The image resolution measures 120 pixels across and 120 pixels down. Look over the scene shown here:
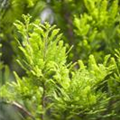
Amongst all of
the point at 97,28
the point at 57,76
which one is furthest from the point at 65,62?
the point at 97,28

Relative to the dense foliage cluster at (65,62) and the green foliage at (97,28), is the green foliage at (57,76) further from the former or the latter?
the green foliage at (97,28)

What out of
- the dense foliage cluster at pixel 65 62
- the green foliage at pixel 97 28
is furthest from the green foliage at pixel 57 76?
the green foliage at pixel 97 28

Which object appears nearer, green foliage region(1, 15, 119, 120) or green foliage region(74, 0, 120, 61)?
green foliage region(1, 15, 119, 120)

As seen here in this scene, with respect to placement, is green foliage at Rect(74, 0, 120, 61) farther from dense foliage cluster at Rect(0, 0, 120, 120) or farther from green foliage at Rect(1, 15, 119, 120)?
green foliage at Rect(1, 15, 119, 120)

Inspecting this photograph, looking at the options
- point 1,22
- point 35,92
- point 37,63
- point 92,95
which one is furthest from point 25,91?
point 1,22

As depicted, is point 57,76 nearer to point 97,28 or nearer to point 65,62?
point 65,62

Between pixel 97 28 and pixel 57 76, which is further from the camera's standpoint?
pixel 97 28

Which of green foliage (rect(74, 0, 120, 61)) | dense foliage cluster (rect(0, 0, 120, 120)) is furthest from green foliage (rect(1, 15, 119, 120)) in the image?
green foliage (rect(74, 0, 120, 61))

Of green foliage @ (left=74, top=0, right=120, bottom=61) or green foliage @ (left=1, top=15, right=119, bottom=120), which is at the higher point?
green foliage @ (left=74, top=0, right=120, bottom=61)
